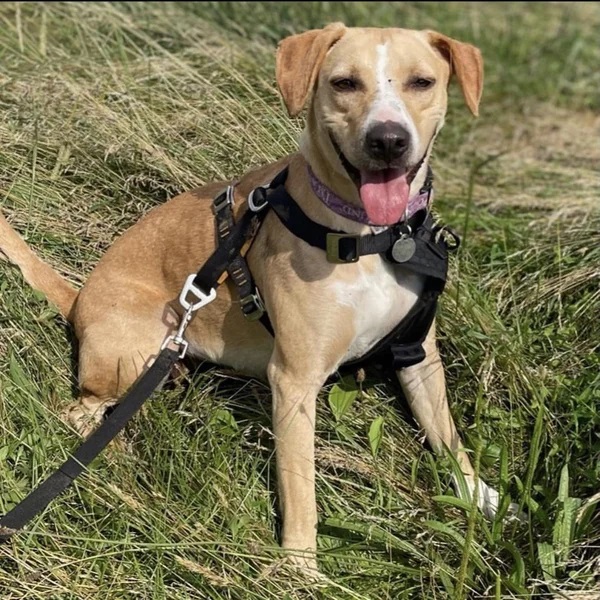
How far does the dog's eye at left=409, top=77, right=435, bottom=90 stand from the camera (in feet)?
9.00

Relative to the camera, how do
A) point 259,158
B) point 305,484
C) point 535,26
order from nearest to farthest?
point 305,484 < point 259,158 < point 535,26

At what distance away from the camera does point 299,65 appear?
2.79 meters

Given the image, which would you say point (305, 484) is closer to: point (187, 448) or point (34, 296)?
point (187, 448)

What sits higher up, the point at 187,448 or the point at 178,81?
the point at 178,81

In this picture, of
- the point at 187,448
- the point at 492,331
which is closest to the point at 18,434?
the point at 187,448

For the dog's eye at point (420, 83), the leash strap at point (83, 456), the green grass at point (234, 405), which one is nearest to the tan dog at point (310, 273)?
the dog's eye at point (420, 83)

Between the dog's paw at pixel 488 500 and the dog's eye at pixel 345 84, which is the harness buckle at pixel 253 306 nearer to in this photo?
the dog's eye at pixel 345 84

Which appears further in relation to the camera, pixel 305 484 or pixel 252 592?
pixel 305 484

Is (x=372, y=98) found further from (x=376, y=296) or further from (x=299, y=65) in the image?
(x=376, y=296)

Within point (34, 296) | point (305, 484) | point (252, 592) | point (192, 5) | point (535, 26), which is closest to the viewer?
point (252, 592)

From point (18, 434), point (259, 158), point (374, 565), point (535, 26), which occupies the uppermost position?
point (259, 158)

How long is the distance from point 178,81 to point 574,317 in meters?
2.27

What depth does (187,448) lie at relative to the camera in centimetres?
299

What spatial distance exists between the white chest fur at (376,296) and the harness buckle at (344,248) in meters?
0.06
